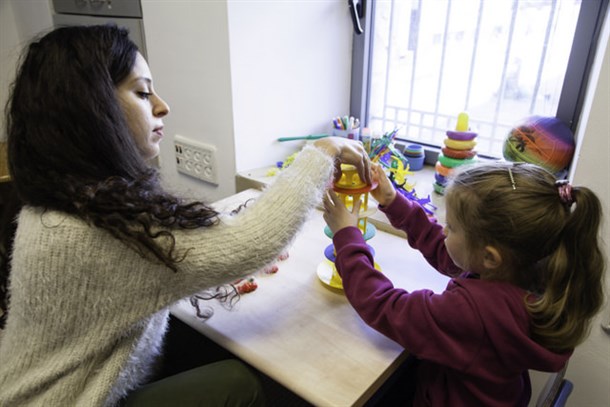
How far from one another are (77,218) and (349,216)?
16.3 inches

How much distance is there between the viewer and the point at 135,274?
603 mm

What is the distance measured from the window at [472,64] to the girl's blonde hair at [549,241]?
0.55 meters

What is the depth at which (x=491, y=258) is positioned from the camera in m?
0.65

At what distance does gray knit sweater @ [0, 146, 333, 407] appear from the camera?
1.91 ft

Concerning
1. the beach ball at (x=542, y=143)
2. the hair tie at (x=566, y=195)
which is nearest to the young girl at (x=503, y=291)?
the hair tie at (x=566, y=195)

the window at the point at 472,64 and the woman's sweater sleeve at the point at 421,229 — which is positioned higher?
the window at the point at 472,64

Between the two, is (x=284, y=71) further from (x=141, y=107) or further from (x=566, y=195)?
(x=566, y=195)

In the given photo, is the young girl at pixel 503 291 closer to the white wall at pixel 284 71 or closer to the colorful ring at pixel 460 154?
the colorful ring at pixel 460 154

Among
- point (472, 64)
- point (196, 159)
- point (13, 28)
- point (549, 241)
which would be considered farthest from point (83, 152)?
point (13, 28)

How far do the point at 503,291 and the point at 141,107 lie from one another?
627 mm

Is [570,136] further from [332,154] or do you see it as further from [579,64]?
[332,154]

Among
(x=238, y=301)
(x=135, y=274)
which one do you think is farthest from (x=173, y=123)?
(x=135, y=274)

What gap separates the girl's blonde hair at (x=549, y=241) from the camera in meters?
0.61

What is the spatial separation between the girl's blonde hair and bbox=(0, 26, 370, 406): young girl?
10.9 inches
